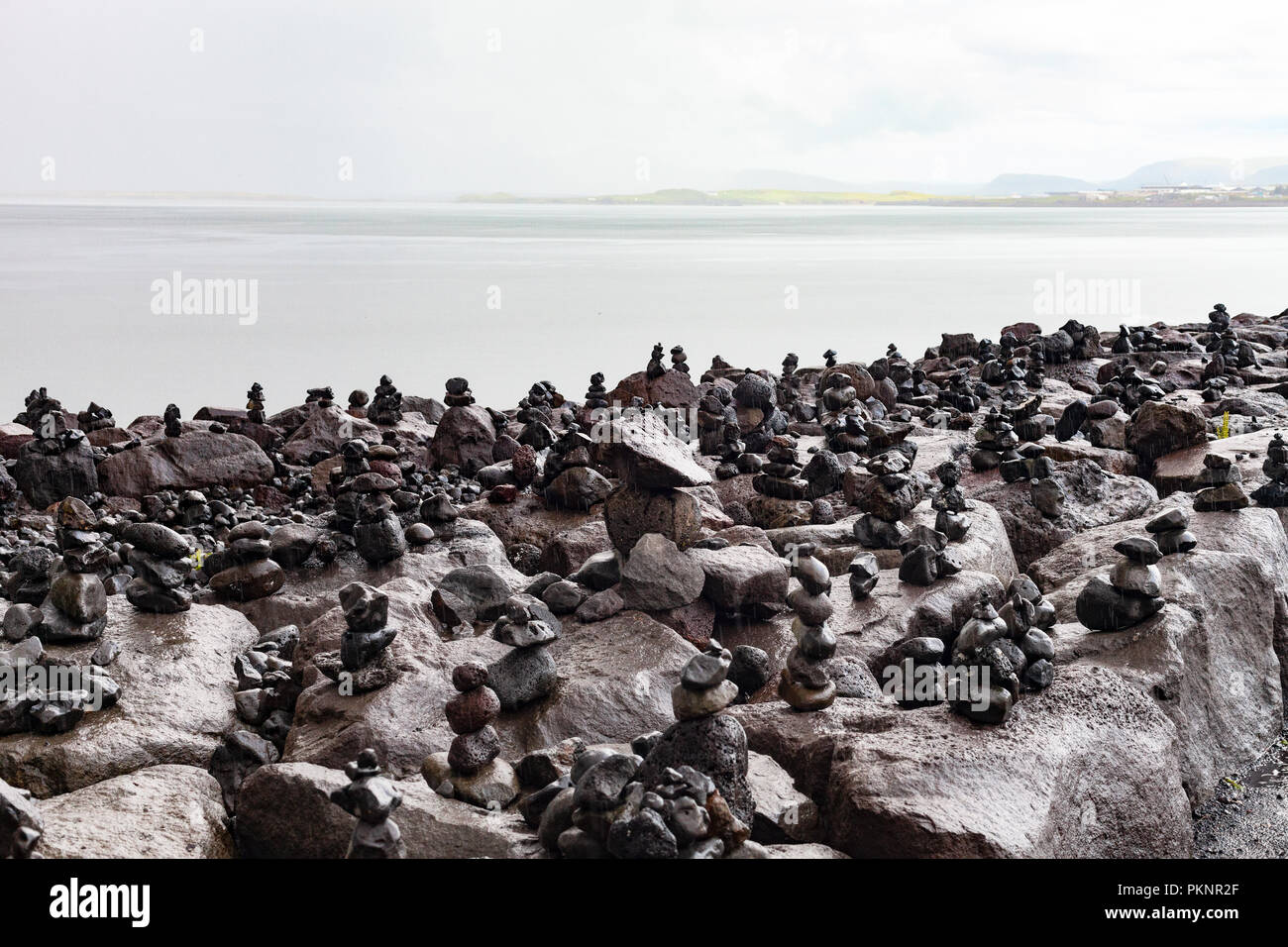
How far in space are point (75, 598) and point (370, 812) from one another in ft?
10.0

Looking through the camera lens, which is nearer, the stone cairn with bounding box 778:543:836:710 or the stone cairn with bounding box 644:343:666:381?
the stone cairn with bounding box 778:543:836:710

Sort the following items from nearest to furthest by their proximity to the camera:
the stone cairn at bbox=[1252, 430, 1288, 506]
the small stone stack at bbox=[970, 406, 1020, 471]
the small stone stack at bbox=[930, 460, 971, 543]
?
1. the small stone stack at bbox=[930, 460, 971, 543]
2. the stone cairn at bbox=[1252, 430, 1288, 506]
3. the small stone stack at bbox=[970, 406, 1020, 471]

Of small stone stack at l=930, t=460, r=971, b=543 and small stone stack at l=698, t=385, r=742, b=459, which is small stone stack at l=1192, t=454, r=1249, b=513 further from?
small stone stack at l=698, t=385, r=742, b=459

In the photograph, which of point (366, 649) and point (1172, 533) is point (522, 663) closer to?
point (366, 649)

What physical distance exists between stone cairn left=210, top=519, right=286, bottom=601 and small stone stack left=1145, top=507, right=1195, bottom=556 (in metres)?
5.42

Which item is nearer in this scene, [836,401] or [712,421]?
[712,421]

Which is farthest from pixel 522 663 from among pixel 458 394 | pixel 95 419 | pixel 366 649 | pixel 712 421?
pixel 95 419

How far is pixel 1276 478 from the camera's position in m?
7.88

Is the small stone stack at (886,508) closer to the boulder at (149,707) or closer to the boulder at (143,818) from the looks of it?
the boulder at (149,707)

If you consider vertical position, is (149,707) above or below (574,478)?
below

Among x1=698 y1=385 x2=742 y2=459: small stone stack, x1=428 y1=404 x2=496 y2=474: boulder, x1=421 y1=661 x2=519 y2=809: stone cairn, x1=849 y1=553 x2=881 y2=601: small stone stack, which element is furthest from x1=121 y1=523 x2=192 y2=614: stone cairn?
x1=698 y1=385 x2=742 y2=459: small stone stack

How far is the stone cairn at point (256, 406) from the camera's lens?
12.9 meters

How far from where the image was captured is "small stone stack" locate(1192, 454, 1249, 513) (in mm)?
7398
